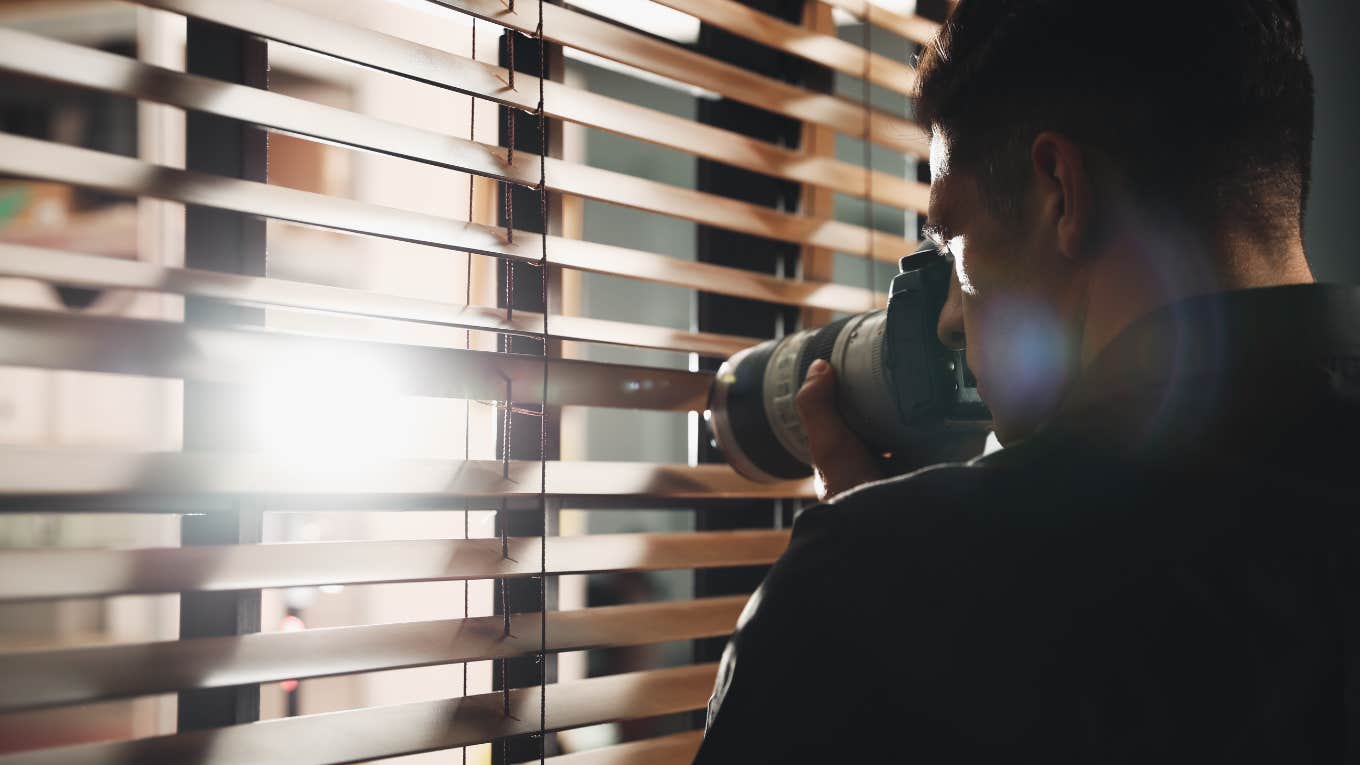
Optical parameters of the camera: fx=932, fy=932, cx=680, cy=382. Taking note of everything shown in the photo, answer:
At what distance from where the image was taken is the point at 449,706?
2.67 feet

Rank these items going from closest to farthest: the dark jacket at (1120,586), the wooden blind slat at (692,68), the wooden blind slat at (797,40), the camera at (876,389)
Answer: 1. the dark jacket at (1120,586)
2. the camera at (876,389)
3. the wooden blind slat at (692,68)
4. the wooden blind slat at (797,40)

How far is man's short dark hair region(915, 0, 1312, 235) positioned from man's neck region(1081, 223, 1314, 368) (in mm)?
15

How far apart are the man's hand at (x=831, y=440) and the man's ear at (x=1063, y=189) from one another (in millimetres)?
301

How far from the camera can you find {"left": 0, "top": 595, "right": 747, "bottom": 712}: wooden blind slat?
0.63 meters

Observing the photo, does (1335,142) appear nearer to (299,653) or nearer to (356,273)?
(299,653)

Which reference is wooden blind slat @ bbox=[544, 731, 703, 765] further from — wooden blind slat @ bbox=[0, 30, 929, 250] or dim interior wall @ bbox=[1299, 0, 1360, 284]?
dim interior wall @ bbox=[1299, 0, 1360, 284]

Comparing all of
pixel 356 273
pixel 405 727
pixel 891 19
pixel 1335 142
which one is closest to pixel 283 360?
pixel 405 727

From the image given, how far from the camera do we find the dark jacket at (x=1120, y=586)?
1.43 feet

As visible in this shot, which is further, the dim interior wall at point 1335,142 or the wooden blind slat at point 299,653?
the dim interior wall at point 1335,142

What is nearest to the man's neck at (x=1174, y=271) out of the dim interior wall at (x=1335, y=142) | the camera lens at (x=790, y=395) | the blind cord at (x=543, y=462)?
the camera lens at (x=790, y=395)

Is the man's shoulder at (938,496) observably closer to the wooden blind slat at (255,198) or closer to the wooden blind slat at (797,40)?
the wooden blind slat at (255,198)

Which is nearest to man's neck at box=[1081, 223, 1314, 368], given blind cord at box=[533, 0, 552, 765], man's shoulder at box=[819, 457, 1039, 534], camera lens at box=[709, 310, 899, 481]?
man's shoulder at box=[819, 457, 1039, 534]

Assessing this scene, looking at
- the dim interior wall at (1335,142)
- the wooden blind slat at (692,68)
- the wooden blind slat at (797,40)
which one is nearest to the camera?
the wooden blind slat at (692,68)

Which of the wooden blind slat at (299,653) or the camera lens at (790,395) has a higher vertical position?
the camera lens at (790,395)
